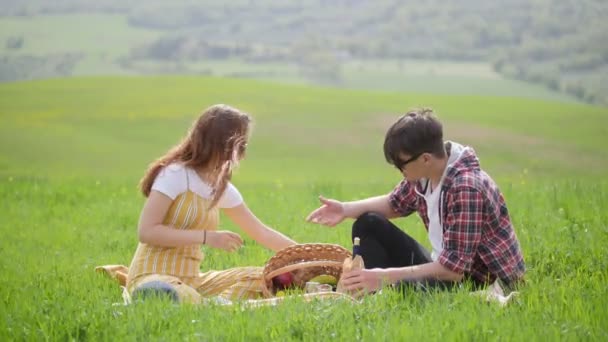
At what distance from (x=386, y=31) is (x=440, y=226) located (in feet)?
241

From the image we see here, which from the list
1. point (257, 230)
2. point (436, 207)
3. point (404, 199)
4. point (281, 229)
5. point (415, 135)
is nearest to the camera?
point (415, 135)

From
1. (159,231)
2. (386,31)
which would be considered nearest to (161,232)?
(159,231)

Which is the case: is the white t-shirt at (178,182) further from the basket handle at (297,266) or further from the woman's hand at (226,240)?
the basket handle at (297,266)

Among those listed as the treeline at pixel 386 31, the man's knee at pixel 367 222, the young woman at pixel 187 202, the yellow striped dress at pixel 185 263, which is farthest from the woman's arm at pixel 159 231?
the treeline at pixel 386 31

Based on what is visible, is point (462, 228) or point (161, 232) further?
point (161, 232)

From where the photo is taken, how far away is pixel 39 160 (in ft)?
75.1

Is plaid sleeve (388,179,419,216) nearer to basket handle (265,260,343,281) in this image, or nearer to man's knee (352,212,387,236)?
man's knee (352,212,387,236)

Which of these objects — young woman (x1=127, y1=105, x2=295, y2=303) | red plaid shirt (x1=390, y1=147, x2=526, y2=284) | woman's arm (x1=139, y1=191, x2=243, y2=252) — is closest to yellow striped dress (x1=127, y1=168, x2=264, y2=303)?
young woman (x1=127, y1=105, x2=295, y2=303)

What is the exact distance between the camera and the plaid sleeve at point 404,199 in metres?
6.14

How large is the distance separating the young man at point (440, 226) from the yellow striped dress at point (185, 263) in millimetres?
960

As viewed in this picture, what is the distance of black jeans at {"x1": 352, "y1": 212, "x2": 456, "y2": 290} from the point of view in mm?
5855

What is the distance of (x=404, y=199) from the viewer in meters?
6.18

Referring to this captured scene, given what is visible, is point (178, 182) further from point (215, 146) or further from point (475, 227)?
point (475, 227)

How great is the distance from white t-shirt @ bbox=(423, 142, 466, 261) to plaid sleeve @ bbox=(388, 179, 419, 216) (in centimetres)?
35
